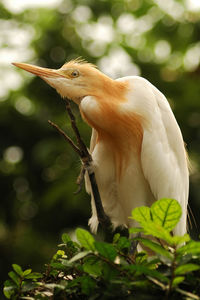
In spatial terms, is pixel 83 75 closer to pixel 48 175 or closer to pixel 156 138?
pixel 156 138

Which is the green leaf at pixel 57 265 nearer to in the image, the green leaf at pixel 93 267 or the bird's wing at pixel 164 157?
the green leaf at pixel 93 267

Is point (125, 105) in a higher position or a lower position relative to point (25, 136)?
higher

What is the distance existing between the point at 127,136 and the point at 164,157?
0.25 m

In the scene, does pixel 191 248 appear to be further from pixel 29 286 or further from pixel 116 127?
pixel 116 127

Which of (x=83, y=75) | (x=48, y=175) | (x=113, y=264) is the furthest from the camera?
(x=48, y=175)

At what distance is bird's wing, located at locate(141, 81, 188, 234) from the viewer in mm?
2904

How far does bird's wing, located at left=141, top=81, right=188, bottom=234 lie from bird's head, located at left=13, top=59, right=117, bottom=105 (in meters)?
0.38

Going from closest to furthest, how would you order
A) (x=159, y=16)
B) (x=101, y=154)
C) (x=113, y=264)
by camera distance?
(x=113, y=264) → (x=101, y=154) → (x=159, y=16)

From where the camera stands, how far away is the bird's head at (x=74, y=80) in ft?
9.14

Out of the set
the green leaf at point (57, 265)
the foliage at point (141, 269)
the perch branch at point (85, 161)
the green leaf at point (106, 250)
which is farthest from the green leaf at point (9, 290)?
the perch branch at point (85, 161)

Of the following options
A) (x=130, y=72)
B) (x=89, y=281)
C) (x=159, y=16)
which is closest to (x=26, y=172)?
(x=130, y=72)

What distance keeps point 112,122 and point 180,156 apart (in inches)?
20.4

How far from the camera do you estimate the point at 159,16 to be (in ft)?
25.6

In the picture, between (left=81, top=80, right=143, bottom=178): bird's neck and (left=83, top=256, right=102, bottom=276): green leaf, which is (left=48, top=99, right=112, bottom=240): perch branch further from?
(left=83, top=256, right=102, bottom=276): green leaf
